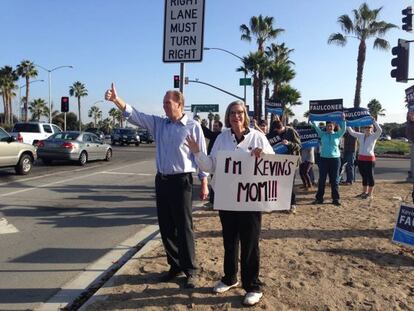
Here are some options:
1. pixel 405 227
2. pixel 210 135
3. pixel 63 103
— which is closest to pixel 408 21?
pixel 210 135

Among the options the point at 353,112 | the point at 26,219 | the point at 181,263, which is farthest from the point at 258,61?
the point at 181,263

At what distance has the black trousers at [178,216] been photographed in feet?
15.9

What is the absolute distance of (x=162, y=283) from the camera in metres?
5.00

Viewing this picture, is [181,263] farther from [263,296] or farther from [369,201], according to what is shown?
[369,201]

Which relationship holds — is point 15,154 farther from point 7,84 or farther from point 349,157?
point 7,84

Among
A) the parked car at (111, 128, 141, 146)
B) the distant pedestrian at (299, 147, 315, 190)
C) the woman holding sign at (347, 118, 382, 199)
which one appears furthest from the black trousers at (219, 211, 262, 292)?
the parked car at (111, 128, 141, 146)

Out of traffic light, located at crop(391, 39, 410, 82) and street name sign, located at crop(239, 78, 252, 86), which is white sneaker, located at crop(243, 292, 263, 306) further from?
street name sign, located at crop(239, 78, 252, 86)

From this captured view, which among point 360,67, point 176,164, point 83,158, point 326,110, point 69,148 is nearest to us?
point 176,164

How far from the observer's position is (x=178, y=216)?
4871mm

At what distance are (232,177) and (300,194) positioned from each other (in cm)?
775

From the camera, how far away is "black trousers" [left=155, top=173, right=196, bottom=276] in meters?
4.85

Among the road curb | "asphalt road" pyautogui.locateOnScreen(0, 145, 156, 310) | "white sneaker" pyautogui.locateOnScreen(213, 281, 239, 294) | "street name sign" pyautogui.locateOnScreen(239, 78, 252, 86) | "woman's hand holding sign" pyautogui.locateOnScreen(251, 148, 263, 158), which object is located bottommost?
"asphalt road" pyautogui.locateOnScreen(0, 145, 156, 310)

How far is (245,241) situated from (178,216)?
2.57 feet

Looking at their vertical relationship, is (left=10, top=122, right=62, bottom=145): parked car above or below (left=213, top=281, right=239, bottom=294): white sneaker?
above
